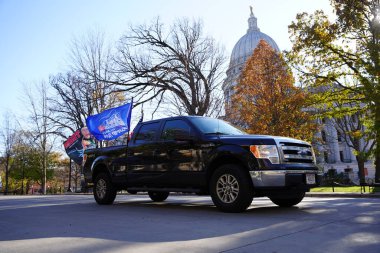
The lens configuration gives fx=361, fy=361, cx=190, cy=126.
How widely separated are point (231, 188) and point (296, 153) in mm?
1440

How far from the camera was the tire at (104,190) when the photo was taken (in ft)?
31.5

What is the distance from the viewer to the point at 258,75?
3222 cm

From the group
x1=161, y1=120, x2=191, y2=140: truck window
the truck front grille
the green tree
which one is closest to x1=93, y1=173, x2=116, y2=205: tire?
x1=161, y1=120, x2=191, y2=140: truck window

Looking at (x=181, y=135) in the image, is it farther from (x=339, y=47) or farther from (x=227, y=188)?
(x=339, y=47)

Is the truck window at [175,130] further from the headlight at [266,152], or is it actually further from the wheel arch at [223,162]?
the headlight at [266,152]

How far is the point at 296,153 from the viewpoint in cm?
682

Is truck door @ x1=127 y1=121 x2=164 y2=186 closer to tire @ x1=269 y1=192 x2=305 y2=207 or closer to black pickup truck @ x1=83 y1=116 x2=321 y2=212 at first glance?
black pickup truck @ x1=83 y1=116 x2=321 y2=212

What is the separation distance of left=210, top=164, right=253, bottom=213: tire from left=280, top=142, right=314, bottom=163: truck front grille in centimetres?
84

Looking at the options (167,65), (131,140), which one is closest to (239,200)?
(131,140)

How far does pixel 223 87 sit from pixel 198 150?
18886 mm

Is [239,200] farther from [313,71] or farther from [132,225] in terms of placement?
[313,71]

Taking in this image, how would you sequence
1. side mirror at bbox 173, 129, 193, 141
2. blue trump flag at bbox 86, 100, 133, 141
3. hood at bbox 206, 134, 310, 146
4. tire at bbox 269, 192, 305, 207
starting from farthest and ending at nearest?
blue trump flag at bbox 86, 100, 133, 141, tire at bbox 269, 192, 305, 207, side mirror at bbox 173, 129, 193, 141, hood at bbox 206, 134, 310, 146

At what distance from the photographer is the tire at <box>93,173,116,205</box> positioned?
961 centimetres

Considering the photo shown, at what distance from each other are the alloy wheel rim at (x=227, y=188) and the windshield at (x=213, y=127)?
3.65 feet
